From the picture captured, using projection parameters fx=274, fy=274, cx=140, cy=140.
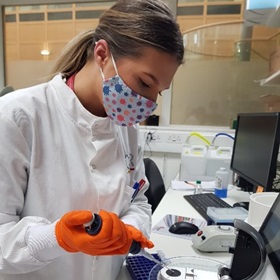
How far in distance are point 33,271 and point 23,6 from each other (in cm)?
309

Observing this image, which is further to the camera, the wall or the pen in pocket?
the wall

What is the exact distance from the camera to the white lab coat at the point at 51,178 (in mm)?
641

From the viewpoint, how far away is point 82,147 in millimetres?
783

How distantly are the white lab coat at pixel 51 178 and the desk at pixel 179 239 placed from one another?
188mm

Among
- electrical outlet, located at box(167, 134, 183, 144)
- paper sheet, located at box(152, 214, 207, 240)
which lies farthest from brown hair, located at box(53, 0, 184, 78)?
electrical outlet, located at box(167, 134, 183, 144)

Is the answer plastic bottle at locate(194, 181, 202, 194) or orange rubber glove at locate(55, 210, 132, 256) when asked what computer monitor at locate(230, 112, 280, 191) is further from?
orange rubber glove at locate(55, 210, 132, 256)

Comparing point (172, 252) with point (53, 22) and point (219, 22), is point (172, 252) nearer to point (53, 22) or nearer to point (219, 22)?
point (219, 22)

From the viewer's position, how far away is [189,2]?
2771 millimetres

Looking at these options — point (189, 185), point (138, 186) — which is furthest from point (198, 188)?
point (138, 186)

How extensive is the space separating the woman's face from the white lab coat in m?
0.14

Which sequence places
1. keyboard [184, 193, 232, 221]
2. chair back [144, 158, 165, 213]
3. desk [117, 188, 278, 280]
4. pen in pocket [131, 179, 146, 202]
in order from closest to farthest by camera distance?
desk [117, 188, 278, 280]
pen in pocket [131, 179, 146, 202]
keyboard [184, 193, 232, 221]
chair back [144, 158, 165, 213]

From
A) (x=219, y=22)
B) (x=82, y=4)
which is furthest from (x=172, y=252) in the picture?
(x=82, y=4)

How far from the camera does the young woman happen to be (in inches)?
25.1

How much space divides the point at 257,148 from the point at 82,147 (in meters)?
1.02
